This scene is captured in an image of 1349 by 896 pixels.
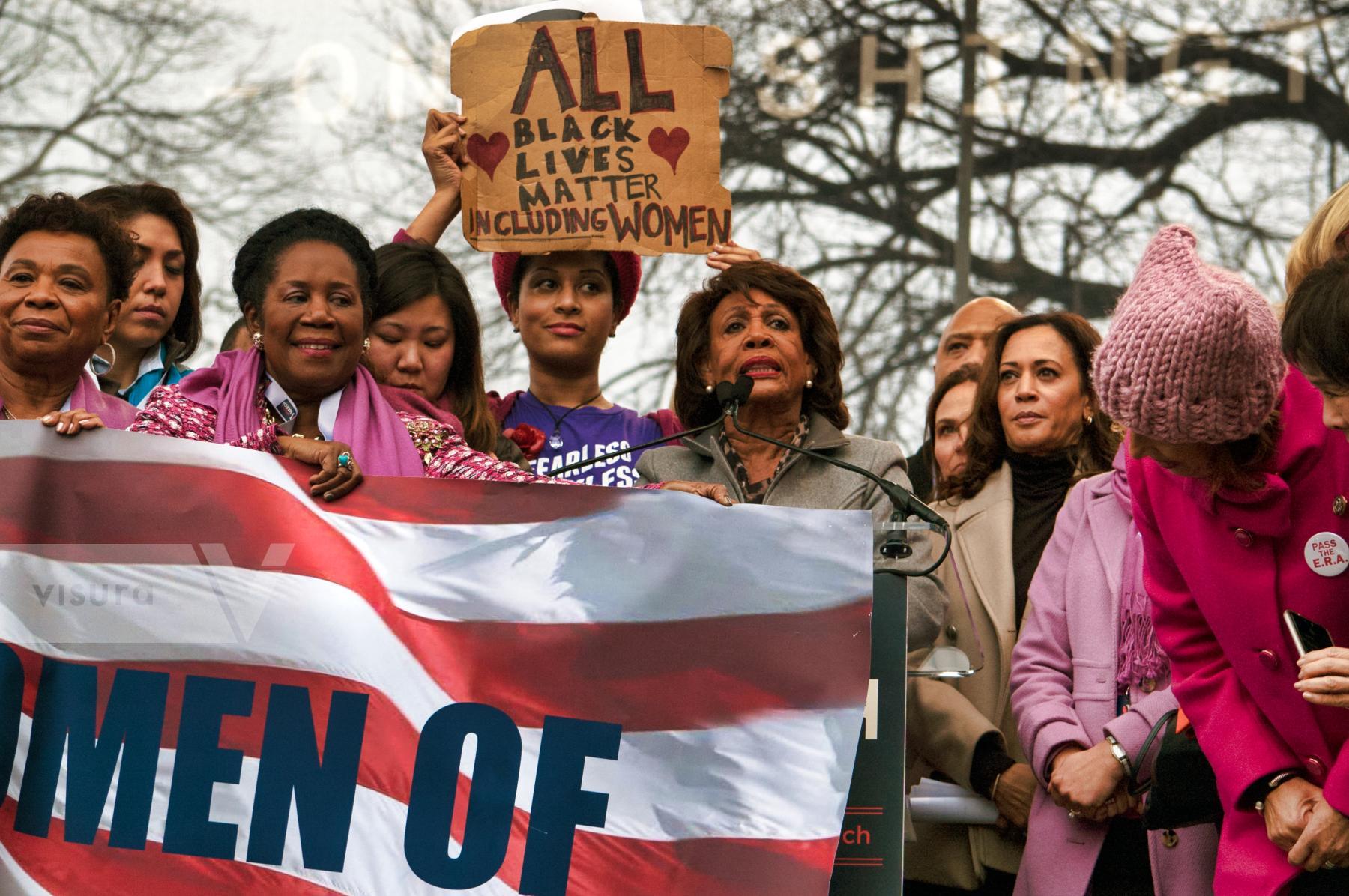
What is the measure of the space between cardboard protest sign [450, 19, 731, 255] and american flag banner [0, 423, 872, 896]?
52.6 inches

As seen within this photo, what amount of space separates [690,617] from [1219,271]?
3.41ft

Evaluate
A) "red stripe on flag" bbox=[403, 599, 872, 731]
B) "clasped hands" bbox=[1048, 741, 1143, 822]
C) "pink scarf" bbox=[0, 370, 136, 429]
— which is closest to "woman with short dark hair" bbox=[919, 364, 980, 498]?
"clasped hands" bbox=[1048, 741, 1143, 822]

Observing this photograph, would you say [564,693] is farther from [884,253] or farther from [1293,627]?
[884,253]

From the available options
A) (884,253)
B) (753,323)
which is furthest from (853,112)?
(753,323)

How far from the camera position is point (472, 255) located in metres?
8.69

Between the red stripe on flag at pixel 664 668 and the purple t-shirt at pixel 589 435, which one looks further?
the purple t-shirt at pixel 589 435

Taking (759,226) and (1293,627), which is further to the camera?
(759,226)

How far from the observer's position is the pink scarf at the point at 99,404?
11.9ft

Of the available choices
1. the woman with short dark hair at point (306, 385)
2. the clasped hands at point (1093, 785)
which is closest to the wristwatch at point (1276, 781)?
the clasped hands at point (1093, 785)

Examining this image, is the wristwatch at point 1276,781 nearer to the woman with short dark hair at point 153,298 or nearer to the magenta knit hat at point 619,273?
A: the magenta knit hat at point 619,273

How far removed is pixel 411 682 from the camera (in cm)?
301

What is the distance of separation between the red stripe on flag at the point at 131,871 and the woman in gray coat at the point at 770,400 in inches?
54.8

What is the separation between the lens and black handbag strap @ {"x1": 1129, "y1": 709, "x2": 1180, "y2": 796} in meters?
3.51

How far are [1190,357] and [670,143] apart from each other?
6.10 ft
